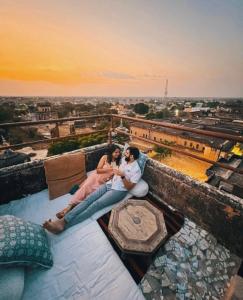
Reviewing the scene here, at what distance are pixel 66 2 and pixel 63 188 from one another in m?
4.74

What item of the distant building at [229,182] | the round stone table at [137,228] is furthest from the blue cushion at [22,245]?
the distant building at [229,182]

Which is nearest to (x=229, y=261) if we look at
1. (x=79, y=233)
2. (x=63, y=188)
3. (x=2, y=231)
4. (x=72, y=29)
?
(x=79, y=233)

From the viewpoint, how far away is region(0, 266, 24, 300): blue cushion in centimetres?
90

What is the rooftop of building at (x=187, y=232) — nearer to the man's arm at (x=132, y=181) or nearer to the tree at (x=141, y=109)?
the man's arm at (x=132, y=181)

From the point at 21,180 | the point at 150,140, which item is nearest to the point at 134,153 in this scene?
the point at 150,140

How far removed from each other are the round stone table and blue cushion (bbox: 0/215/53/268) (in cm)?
65

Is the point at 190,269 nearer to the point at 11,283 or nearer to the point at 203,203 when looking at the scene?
the point at 203,203

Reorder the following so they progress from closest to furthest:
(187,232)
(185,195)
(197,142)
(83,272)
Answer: (83,272)
(187,232)
(185,195)
(197,142)

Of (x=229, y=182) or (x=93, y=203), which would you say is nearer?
(x=93, y=203)

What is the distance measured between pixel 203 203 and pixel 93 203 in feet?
4.63

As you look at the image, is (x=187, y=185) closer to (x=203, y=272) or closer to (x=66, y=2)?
(x=203, y=272)

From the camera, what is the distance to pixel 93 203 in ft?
6.35

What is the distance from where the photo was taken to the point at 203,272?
1.36 metres

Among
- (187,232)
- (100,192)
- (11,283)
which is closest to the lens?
(11,283)
